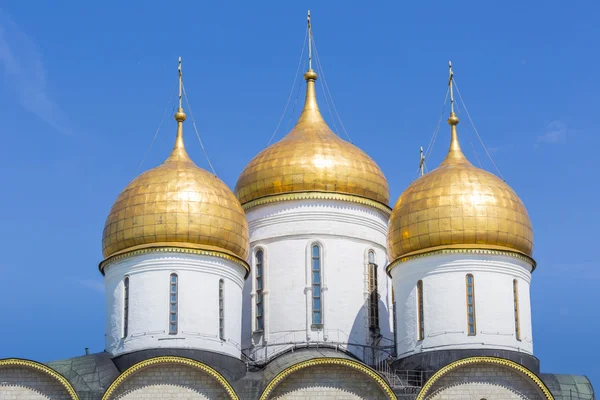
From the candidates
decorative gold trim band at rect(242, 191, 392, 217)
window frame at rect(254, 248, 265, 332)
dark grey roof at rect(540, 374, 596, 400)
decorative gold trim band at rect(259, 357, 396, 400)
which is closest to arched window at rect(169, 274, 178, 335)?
decorative gold trim band at rect(259, 357, 396, 400)

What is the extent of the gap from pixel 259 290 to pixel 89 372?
16.2ft

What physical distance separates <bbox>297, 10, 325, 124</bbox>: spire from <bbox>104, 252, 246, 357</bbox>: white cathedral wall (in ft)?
19.2

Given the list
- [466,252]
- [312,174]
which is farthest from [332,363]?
[312,174]

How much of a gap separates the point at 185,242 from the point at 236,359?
253 cm

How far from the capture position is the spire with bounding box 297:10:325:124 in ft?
101

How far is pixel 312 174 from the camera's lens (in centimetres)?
2873

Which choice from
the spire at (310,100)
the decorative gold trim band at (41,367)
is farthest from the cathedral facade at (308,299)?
the spire at (310,100)

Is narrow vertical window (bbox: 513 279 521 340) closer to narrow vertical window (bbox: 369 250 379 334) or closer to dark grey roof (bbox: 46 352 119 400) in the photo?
narrow vertical window (bbox: 369 250 379 334)

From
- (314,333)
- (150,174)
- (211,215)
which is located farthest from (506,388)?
(150,174)

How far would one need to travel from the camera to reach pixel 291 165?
2884 cm

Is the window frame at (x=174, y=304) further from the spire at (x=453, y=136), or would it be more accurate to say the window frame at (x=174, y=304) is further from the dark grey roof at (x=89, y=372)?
the spire at (x=453, y=136)

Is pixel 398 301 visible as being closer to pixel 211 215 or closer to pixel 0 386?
pixel 211 215

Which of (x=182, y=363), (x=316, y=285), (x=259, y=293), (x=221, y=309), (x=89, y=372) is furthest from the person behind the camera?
(x=259, y=293)

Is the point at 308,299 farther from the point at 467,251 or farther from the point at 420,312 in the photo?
the point at 467,251
